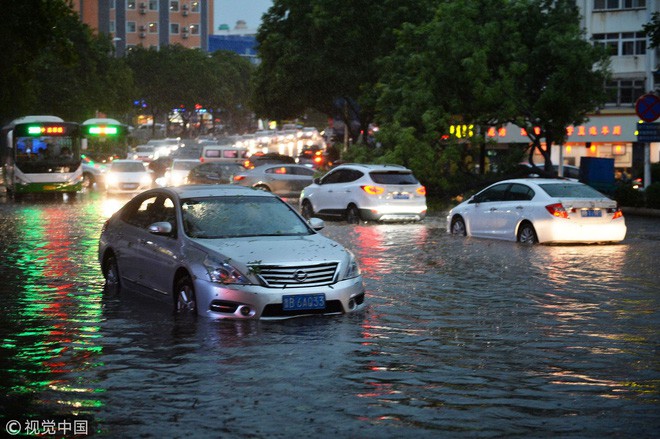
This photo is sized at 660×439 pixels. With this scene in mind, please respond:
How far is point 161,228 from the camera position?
13.9 m

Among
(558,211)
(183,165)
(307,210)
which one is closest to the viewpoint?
(558,211)

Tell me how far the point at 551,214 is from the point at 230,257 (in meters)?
12.6

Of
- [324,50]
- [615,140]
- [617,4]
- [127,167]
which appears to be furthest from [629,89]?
[127,167]

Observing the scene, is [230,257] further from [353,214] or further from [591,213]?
[353,214]

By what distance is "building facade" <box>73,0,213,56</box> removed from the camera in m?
184

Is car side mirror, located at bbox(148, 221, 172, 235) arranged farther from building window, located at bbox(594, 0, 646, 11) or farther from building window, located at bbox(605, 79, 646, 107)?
building window, located at bbox(594, 0, 646, 11)

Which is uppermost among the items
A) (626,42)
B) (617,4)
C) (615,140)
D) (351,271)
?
(617,4)

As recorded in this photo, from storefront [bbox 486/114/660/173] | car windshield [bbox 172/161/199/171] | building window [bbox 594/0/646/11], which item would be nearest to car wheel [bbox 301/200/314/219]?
car windshield [bbox 172/161/199/171]

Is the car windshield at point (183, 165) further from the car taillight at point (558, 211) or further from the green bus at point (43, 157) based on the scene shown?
the car taillight at point (558, 211)

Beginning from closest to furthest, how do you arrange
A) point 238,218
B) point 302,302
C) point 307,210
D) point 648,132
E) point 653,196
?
point 302,302 < point 238,218 < point 307,210 < point 648,132 < point 653,196

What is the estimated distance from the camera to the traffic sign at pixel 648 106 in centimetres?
3450

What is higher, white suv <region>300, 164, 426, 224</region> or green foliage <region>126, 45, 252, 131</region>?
green foliage <region>126, 45, 252, 131</region>

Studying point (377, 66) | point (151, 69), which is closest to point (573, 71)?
point (377, 66)

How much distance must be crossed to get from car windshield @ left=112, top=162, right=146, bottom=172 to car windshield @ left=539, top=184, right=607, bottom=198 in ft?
105
